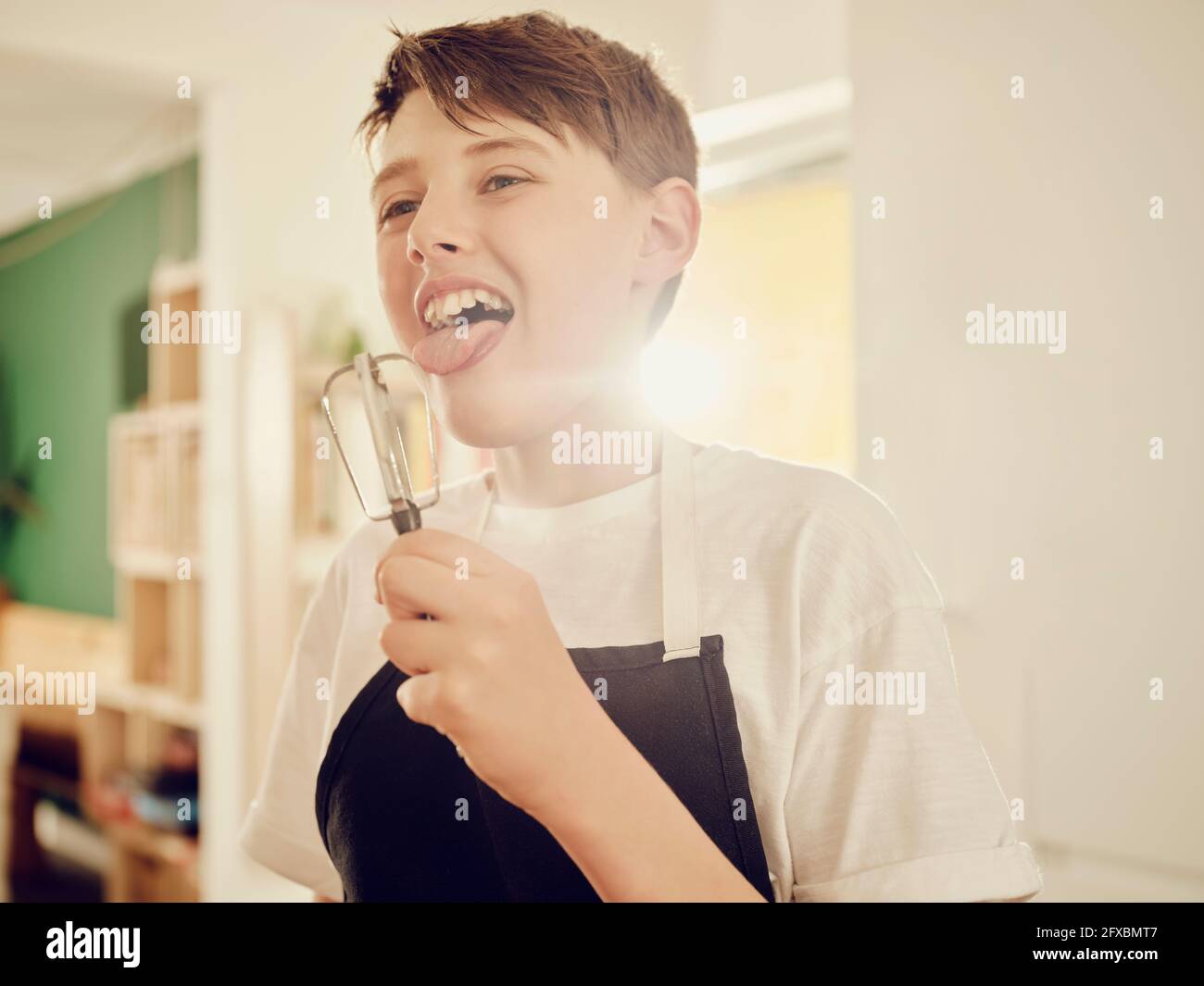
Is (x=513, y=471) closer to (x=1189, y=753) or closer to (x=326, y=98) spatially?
(x=326, y=98)

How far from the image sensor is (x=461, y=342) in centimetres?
68

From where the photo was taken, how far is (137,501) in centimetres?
142

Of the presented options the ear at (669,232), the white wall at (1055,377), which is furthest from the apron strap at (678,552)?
the white wall at (1055,377)

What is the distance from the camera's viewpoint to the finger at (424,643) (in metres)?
0.58

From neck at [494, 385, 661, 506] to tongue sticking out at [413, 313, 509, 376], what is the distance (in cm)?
7

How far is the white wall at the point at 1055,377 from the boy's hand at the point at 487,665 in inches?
25.8

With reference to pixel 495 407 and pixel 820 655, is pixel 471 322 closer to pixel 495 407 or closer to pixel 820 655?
pixel 495 407

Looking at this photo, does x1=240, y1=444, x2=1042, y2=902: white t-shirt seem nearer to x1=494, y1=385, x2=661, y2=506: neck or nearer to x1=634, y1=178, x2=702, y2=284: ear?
x1=494, y1=385, x2=661, y2=506: neck

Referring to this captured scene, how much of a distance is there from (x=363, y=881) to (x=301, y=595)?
0.51m

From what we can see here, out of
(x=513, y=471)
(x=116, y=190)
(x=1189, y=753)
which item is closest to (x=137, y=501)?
(x=116, y=190)

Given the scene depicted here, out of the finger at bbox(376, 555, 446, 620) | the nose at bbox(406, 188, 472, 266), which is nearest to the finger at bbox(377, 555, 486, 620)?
the finger at bbox(376, 555, 446, 620)

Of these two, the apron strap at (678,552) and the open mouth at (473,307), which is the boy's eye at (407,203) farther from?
the apron strap at (678,552)

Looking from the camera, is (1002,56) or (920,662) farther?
(1002,56)
